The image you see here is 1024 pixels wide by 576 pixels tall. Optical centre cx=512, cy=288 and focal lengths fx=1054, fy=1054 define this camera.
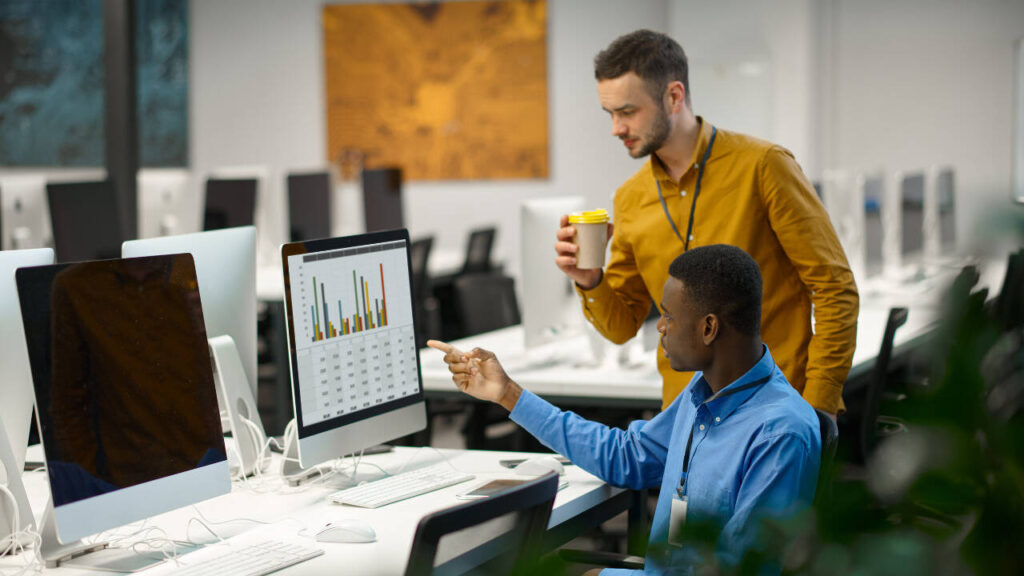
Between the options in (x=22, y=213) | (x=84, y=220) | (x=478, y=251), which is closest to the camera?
(x=84, y=220)

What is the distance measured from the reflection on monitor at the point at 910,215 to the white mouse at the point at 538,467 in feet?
11.8

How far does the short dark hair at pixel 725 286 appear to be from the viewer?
68.9 inches

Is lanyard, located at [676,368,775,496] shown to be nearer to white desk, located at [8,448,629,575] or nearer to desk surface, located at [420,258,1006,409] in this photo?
white desk, located at [8,448,629,575]

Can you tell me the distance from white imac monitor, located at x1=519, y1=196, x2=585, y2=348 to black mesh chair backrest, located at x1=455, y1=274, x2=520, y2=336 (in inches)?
27.2

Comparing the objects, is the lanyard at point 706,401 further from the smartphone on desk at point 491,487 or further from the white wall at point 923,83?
the white wall at point 923,83

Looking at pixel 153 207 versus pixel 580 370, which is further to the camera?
pixel 153 207

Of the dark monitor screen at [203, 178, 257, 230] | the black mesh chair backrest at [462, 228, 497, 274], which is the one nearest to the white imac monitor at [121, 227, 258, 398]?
the dark monitor screen at [203, 178, 257, 230]

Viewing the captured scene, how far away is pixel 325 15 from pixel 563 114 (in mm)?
2094

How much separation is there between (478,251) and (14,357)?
186 inches

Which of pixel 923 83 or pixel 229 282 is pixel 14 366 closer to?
pixel 229 282

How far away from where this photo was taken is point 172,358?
1.76m

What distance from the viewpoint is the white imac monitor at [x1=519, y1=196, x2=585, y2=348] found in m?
3.32

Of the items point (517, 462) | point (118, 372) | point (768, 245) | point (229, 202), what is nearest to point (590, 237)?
point (768, 245)

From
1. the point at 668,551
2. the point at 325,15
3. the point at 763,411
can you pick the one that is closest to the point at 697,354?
the point at 763,411
